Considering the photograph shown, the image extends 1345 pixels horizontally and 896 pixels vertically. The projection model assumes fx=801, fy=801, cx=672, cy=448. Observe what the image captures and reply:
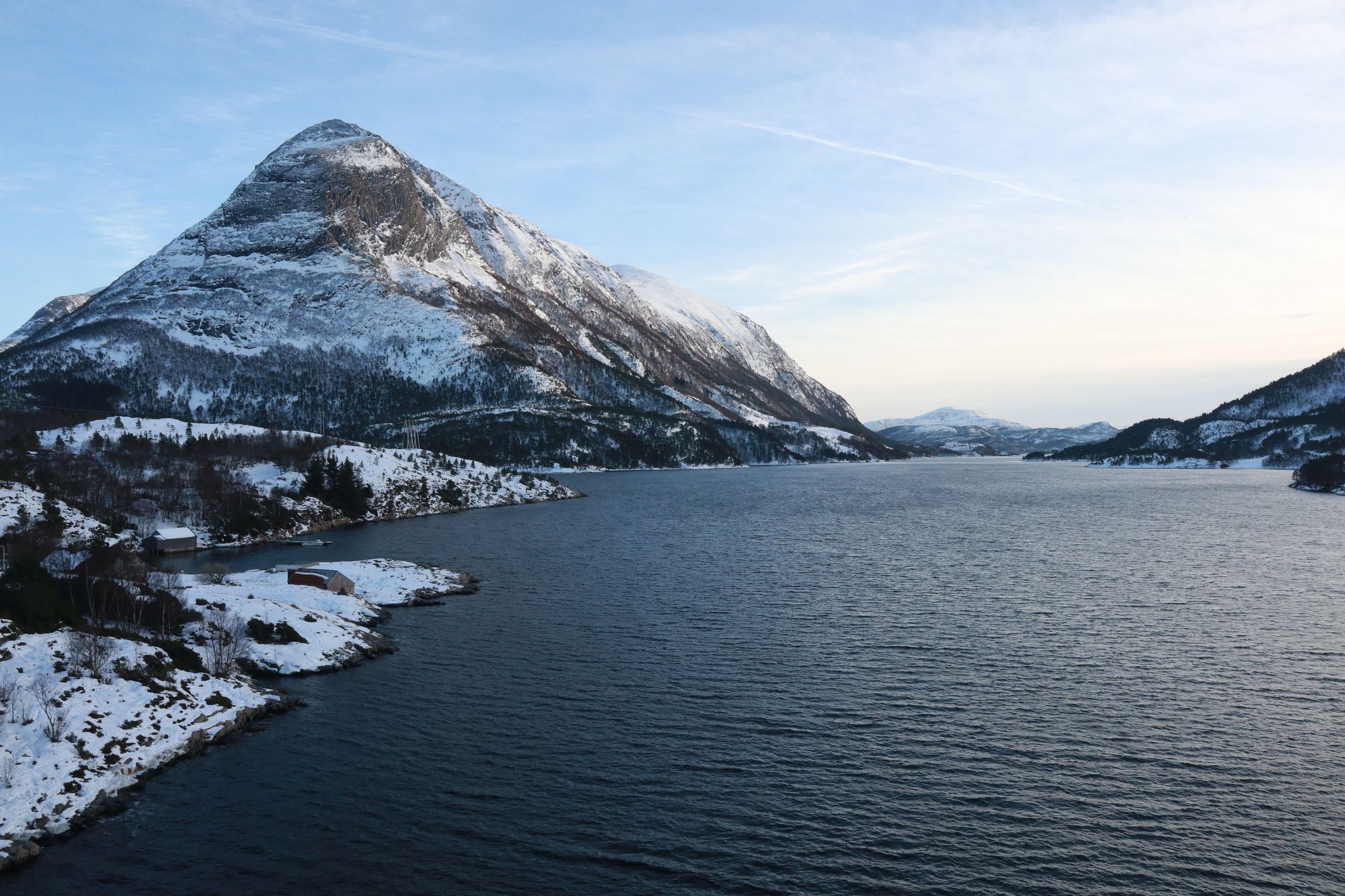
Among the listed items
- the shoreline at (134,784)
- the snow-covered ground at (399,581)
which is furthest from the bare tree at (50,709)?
the snow-covered ground at (399,581)

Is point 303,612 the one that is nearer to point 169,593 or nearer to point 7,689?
point 169,593

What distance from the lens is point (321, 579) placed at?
77625mm

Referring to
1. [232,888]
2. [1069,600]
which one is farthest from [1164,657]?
[232,888]

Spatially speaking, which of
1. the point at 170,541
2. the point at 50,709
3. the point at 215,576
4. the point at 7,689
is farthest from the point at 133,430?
the point at 50,709

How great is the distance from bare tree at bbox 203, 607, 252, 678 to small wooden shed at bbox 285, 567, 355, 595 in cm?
1674

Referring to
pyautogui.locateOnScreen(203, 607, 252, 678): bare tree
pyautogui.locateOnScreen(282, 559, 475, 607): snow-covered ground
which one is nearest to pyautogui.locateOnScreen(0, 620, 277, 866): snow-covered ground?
pyautogui.locateOnScreen(203, 607, 252, 678): bare tree

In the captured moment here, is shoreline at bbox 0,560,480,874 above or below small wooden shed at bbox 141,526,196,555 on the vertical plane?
below

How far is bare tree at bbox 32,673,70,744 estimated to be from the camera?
38.5m

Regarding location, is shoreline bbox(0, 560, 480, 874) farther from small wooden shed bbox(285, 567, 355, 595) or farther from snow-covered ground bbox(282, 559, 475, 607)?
small wooden shed bbox(285, 567, 355, 595)

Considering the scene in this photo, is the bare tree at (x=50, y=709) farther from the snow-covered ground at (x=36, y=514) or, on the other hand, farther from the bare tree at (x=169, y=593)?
the snow-covered ground at (x=36, y=514)

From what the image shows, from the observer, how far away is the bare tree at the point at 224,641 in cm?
5266

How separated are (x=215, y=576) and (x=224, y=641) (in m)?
26.5

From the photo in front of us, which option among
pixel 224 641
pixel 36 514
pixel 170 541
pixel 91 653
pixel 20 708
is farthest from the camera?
pixel 170 541

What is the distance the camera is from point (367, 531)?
489 feet
